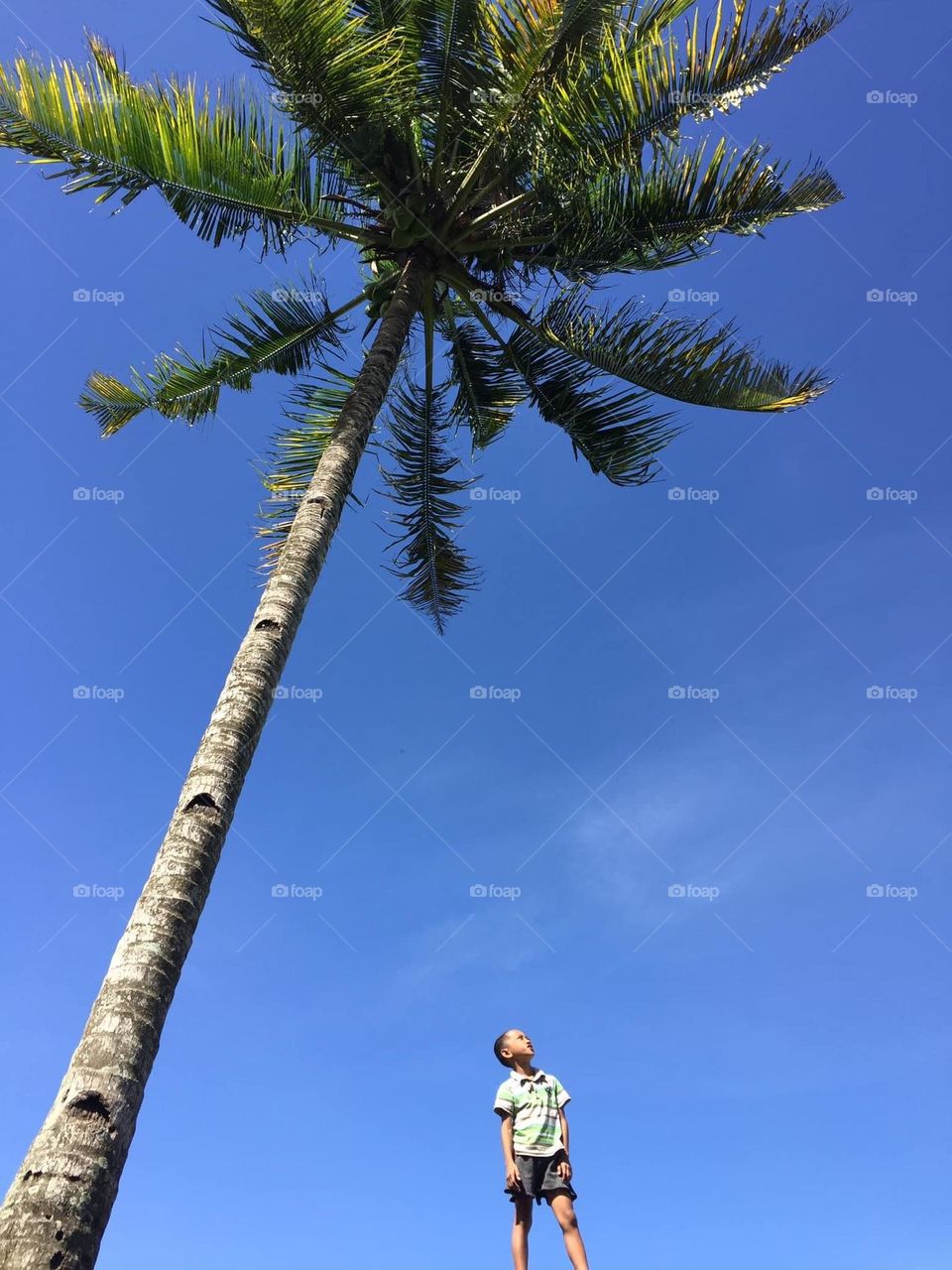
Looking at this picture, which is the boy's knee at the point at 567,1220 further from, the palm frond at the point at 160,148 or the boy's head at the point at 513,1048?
the palm frond at the point at 160,148

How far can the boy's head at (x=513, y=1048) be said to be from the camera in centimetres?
538

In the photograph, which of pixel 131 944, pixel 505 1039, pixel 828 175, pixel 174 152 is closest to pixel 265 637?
A: pixel 131 944

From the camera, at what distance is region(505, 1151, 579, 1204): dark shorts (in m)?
4.88

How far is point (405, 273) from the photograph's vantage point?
8.05m

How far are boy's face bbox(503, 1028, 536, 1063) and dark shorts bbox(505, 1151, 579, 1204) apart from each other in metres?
0.55

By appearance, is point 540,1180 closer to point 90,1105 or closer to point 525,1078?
point 525,1078

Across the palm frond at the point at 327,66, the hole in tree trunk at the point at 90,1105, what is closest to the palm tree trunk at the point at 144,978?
the hole in tree trunk at the point at 90,1105

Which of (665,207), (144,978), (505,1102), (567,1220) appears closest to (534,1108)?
(505,1102)

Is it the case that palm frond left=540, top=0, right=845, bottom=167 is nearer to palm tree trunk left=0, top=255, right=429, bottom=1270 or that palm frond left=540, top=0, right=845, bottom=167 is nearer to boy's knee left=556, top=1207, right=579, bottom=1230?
palm tree trunk left=0, top=255, right=429, bottom=1270

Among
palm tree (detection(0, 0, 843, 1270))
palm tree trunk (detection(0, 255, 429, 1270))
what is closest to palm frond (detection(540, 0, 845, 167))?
palm tree (detection(0, 0, 843, 1270))

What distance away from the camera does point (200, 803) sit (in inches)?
167

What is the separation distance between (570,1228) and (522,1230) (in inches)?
11.4

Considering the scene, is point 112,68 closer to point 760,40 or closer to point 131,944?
point 760,40

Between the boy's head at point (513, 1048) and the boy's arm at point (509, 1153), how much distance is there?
0.31 metres
